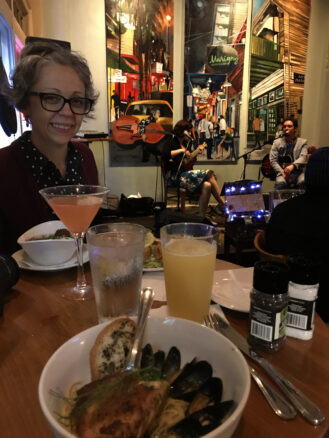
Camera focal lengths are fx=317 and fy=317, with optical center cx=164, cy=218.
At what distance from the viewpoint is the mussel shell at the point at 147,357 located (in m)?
0.51

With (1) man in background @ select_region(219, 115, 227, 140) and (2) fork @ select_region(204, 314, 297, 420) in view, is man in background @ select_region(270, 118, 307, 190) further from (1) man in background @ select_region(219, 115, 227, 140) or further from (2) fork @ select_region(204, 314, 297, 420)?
(2) fork @ select_region(204, 314, 297, 420)

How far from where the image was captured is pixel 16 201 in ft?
5.16

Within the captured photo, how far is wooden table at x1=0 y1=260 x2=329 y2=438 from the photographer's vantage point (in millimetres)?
454

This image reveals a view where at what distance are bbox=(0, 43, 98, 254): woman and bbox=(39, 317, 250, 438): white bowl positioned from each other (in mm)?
1172

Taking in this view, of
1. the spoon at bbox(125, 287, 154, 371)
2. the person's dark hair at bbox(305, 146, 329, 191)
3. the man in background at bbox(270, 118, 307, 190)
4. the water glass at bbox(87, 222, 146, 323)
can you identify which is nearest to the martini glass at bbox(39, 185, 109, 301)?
the water glass at bbox(87, 222, 146, 323)

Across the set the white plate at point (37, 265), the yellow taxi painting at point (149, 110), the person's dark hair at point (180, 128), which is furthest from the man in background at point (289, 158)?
the white plate at point (37, 265)

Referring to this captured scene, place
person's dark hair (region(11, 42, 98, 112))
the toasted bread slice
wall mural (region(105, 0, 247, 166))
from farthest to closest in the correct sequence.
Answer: wall mural (region(105, 0, 247, 166)) < person's dark hair (region(11, 42, 98, 112)) < the toasted bread slice

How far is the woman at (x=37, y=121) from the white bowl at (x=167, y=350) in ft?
3.84

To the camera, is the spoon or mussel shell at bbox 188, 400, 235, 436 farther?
the spoon

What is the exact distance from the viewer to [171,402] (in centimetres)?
44

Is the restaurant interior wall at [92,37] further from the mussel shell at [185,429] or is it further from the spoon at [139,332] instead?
the mussel shell at [185,429]

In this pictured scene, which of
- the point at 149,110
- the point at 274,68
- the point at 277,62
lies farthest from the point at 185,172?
the point at 277,62

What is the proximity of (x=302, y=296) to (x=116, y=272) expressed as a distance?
400mm

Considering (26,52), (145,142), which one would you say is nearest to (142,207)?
(145,142)
